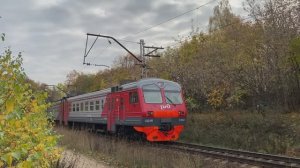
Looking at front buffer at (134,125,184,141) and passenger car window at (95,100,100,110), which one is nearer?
front buffer at (134,125,184,141)

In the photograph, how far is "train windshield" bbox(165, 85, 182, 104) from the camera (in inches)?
766

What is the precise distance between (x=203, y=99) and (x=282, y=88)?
7.20 meters

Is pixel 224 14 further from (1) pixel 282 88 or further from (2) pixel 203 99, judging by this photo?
(1) pixel 282 88

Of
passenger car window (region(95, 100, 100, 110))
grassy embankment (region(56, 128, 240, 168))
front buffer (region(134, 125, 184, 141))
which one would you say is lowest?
grassy embankment (region(56, 128, 240, 168))

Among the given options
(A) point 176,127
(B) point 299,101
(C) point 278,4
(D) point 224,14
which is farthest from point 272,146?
(D) point 224,14

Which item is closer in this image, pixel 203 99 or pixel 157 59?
pixel 203 99

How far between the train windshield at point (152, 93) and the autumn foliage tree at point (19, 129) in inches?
405

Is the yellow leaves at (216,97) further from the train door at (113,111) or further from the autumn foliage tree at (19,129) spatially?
the autumn foliage tree at (19,129)

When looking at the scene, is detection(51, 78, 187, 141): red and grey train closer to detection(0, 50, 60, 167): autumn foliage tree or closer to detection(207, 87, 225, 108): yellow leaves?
detection(207, 87, 225, 108): yellow leaves

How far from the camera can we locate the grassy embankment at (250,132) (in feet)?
58.4

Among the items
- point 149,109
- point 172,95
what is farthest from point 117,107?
point 172,95

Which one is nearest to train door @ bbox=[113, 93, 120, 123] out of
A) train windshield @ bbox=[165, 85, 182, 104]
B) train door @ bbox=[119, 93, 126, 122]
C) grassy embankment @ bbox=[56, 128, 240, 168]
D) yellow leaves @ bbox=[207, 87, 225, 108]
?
train door @ bbox=[119, 93, 126, 122]

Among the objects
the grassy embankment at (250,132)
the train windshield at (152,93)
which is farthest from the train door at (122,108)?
the grassy embankment at (250,132)

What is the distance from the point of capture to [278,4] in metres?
25.2
